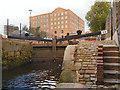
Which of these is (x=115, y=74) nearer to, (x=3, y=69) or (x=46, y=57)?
(x=3, y=69)

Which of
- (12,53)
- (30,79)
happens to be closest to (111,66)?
(30,79)

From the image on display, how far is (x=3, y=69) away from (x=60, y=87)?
10.1 meters

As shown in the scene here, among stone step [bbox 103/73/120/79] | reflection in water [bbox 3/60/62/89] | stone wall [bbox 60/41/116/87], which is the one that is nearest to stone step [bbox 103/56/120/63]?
stone wall [bbox 60/41/116/87]

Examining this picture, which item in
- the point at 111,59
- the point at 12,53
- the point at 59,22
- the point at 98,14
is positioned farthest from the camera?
the point at 59,22

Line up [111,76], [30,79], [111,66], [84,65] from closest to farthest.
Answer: [111,76]
[111,66]
[84,65]
[30,79]

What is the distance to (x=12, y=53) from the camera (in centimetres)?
1570

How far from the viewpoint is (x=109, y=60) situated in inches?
273

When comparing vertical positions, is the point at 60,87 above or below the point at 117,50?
below

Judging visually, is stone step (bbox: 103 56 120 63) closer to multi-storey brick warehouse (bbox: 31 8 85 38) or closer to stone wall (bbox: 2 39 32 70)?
stone wall (bbox: 2 39 32 70)

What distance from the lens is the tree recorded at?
26370 mm

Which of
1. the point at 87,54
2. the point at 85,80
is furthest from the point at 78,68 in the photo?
the point at 87,54

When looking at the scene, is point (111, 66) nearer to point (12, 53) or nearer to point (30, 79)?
point (30, 79)

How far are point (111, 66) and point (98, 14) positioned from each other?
22049mm

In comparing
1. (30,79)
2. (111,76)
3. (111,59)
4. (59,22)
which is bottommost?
(30,79)
